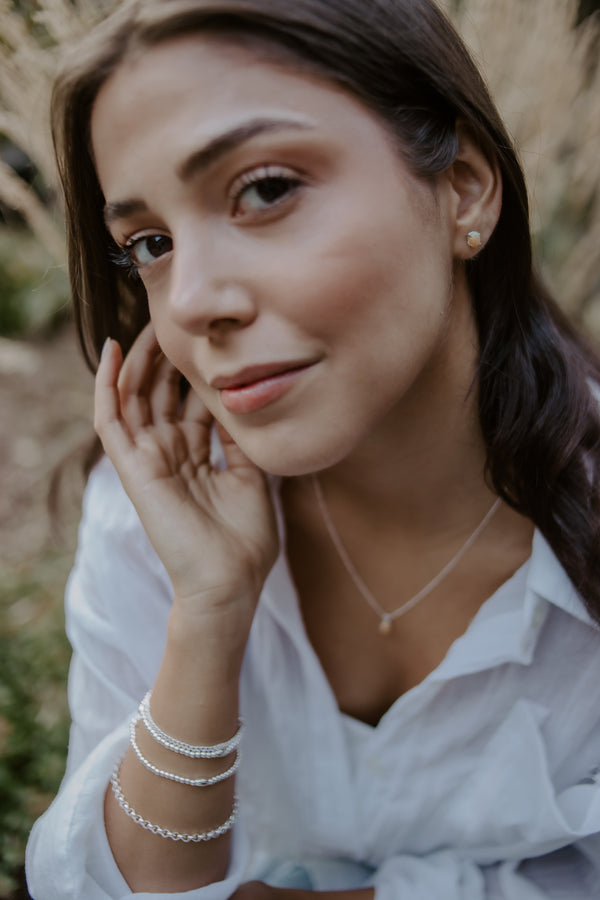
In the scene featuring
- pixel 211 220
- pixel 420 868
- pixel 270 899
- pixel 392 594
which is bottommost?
pixel 270 899

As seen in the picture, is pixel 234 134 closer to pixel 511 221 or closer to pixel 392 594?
pixel 511 221

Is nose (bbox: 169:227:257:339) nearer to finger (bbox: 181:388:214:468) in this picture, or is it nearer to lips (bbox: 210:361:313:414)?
lips (bbox: 210:361:313:414)

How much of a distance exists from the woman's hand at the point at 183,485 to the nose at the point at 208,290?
498mm

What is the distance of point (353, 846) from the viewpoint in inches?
67.6

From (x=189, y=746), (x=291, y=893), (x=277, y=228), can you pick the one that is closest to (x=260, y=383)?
(x=277, y=228)

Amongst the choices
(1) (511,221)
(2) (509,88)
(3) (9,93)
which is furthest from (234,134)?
(2) (509,88)

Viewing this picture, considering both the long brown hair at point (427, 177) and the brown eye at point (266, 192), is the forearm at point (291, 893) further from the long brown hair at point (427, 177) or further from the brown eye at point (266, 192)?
the brown eye at point (266, 192)

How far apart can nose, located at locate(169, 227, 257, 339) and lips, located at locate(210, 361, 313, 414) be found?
78 mm

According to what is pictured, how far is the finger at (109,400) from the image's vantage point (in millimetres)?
1671

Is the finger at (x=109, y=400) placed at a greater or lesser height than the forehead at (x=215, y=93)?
lesser

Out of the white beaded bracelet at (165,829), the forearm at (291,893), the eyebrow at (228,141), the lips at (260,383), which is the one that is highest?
the eyebrow at (228,141)

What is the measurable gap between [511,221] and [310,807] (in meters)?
1.37

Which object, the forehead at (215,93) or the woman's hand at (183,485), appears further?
the woman's hand at (183,485)

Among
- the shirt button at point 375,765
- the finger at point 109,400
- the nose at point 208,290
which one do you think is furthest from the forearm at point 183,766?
the nose at point 208,290
